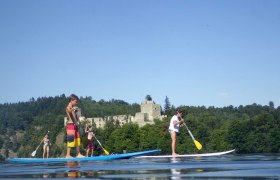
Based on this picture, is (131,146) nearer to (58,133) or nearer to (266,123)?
(266,123)

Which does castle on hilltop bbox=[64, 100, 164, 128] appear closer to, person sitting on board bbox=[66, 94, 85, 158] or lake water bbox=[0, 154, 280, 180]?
person sitting on board bbox=[66, 94, 85, 158]

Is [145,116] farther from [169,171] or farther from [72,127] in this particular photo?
[169,171]

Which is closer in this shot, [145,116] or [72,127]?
[72,127]

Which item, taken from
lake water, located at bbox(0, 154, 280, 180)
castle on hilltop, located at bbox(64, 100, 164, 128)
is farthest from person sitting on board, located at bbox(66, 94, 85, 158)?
castle on hilltop, located at bbox(64, 100, 164, 128)

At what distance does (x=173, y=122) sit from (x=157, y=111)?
155 meters

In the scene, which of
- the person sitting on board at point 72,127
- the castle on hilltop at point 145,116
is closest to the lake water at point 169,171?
the person sitting on board at point 72,127

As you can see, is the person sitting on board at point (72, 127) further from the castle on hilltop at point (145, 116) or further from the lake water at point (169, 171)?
the castle on hilltop at point (145, 116)

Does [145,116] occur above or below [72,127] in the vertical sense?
above

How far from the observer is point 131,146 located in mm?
121062

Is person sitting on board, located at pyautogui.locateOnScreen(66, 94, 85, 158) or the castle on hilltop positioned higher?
the castle on hilltop

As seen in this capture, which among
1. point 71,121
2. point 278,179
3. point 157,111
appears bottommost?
point 278,179

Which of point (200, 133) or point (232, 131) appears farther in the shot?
point (200, 133)

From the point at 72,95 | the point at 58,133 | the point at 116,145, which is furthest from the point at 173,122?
the point at 58,133

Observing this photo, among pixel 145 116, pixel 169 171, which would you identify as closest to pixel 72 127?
pixel 169 171
